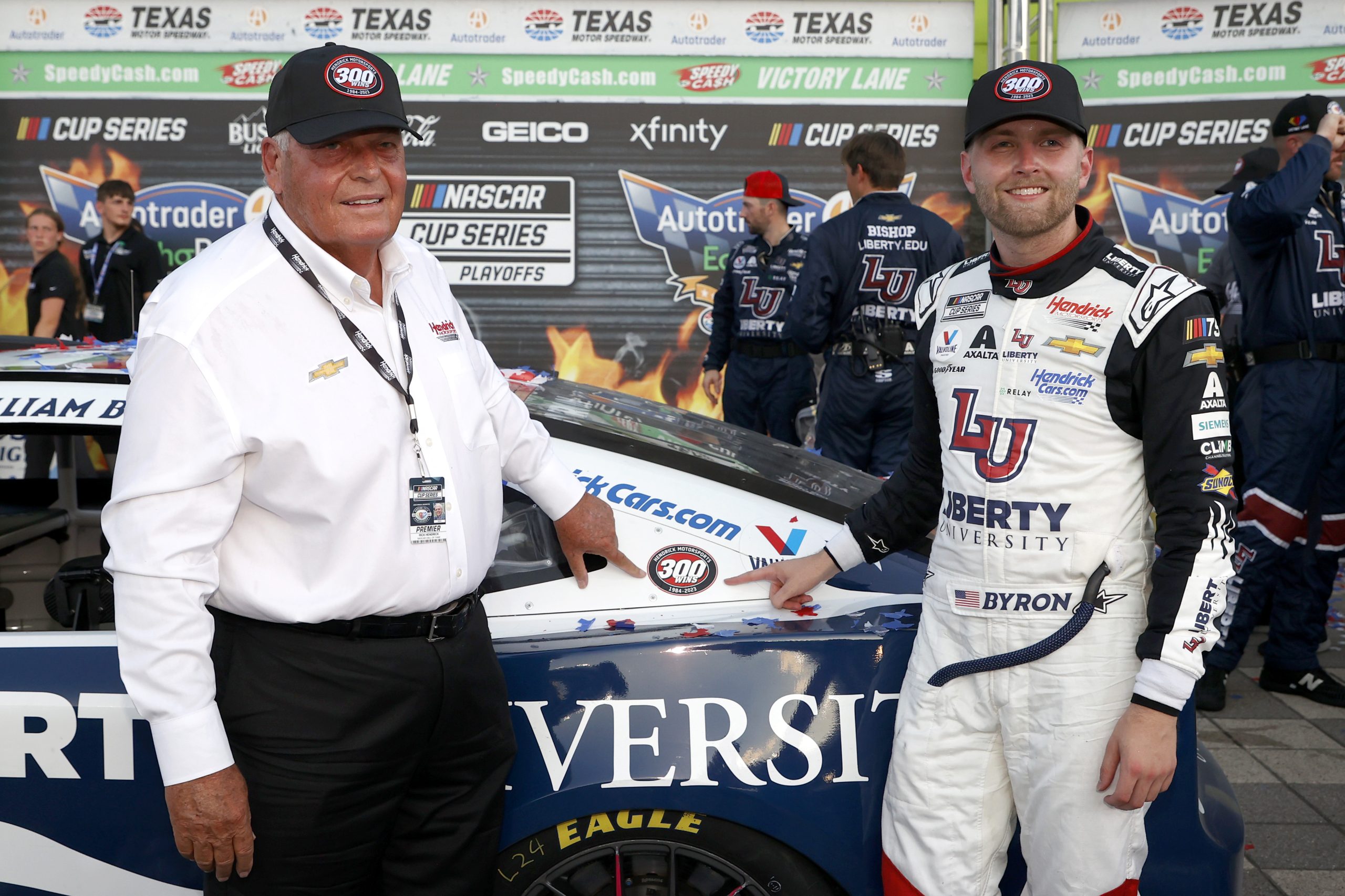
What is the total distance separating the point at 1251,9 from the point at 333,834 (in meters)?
7.51

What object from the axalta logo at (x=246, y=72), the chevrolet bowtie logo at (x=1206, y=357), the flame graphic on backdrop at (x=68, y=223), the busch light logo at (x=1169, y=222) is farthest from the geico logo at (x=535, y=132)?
the chevrolet bowtie logo at (x=1206, y=357)

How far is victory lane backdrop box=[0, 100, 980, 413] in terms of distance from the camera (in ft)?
23.0

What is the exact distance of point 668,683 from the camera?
1.86 meters

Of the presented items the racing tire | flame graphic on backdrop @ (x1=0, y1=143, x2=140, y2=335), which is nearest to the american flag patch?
the racing tire

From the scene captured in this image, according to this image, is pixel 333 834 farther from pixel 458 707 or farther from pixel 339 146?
pixel 339 146

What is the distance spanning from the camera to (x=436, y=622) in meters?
1.64

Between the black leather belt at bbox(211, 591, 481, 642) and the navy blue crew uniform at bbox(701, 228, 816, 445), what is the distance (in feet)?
13.7

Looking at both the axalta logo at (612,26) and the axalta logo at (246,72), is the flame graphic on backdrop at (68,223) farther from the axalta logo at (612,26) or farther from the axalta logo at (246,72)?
the axalta logo at (612,26)

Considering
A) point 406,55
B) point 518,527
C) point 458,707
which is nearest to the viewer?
point 458,707

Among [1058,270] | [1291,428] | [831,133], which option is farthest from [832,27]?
Result: [1058,270]

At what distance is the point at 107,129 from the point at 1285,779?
7.15 m

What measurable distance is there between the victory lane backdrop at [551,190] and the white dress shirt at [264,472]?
218 inches

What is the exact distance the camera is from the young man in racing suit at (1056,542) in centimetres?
156

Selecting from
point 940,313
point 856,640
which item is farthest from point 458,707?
point 940,313
